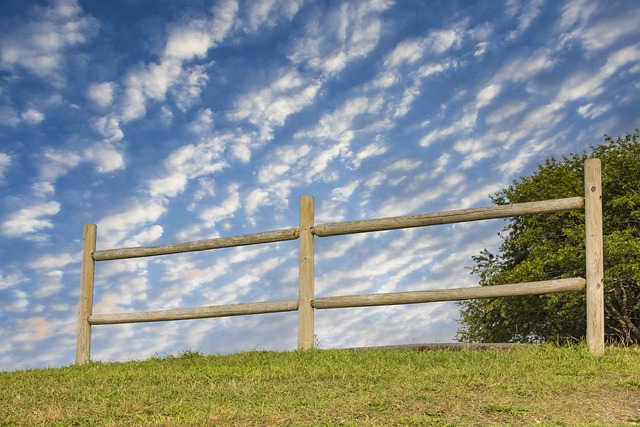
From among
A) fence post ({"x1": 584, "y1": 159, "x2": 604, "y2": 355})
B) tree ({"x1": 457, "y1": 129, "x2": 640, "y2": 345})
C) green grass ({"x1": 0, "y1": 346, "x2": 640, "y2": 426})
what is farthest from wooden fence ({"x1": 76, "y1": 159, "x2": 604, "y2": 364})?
tree ({"x1": 457, "y1": 129, "x2": 640, "y2": 345})

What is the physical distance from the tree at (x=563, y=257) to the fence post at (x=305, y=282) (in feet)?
35.6

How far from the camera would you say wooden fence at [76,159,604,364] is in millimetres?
9164

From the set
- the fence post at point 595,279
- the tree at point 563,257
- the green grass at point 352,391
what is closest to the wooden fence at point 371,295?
the fence post at point 595,279

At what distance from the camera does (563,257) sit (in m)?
19.1

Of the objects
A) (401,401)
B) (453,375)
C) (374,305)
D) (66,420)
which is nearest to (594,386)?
(453,375)

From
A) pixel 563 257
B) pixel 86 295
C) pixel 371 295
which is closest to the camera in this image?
pixel 371 295

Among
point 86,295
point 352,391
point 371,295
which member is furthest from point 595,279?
point 86,295

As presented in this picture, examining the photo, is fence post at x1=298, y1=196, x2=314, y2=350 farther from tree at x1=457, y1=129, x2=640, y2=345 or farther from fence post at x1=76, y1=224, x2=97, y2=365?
tree at x1=457, y1=129, x2=640, y2=345

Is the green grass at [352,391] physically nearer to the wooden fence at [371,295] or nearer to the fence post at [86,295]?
the wooden fence at [371,295]

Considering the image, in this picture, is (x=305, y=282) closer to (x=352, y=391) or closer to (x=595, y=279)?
(x=352, y=391)

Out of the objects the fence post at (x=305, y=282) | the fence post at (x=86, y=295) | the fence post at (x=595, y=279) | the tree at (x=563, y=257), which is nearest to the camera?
the fence post at (x=595, y=279)

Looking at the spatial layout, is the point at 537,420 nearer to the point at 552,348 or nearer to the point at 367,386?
the point at 367,386

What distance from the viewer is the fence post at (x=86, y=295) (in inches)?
483

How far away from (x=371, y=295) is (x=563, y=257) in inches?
449
